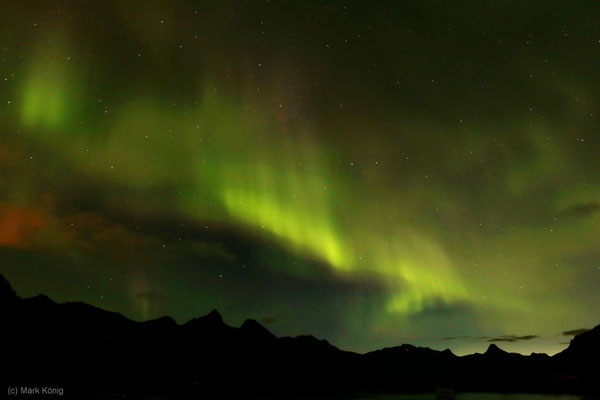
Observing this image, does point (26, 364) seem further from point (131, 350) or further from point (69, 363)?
point (131, 350)

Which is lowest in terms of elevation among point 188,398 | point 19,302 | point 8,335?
point 188,398

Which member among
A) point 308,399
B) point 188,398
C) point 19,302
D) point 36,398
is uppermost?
point 19,302

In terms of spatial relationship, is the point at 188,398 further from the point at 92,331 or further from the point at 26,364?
the point at 92,331

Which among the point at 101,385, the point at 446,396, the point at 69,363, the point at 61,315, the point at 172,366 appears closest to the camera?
the point at 446,396

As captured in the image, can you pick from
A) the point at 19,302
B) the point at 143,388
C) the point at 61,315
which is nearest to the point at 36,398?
the point at 143,388

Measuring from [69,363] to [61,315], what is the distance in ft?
134

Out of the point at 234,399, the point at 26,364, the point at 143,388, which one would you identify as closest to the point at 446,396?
the point at 234,399

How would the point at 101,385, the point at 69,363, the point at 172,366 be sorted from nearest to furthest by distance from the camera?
the point at 101,385 < the point at 69,363 < the point at 172,366

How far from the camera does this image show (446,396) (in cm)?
10238

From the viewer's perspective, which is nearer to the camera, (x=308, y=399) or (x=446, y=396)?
(x=446, y=396)

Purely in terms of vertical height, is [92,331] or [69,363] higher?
[92,331]

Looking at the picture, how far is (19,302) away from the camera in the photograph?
152 metres

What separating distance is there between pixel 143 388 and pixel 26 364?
37541mm

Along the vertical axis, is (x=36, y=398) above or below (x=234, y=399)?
above
